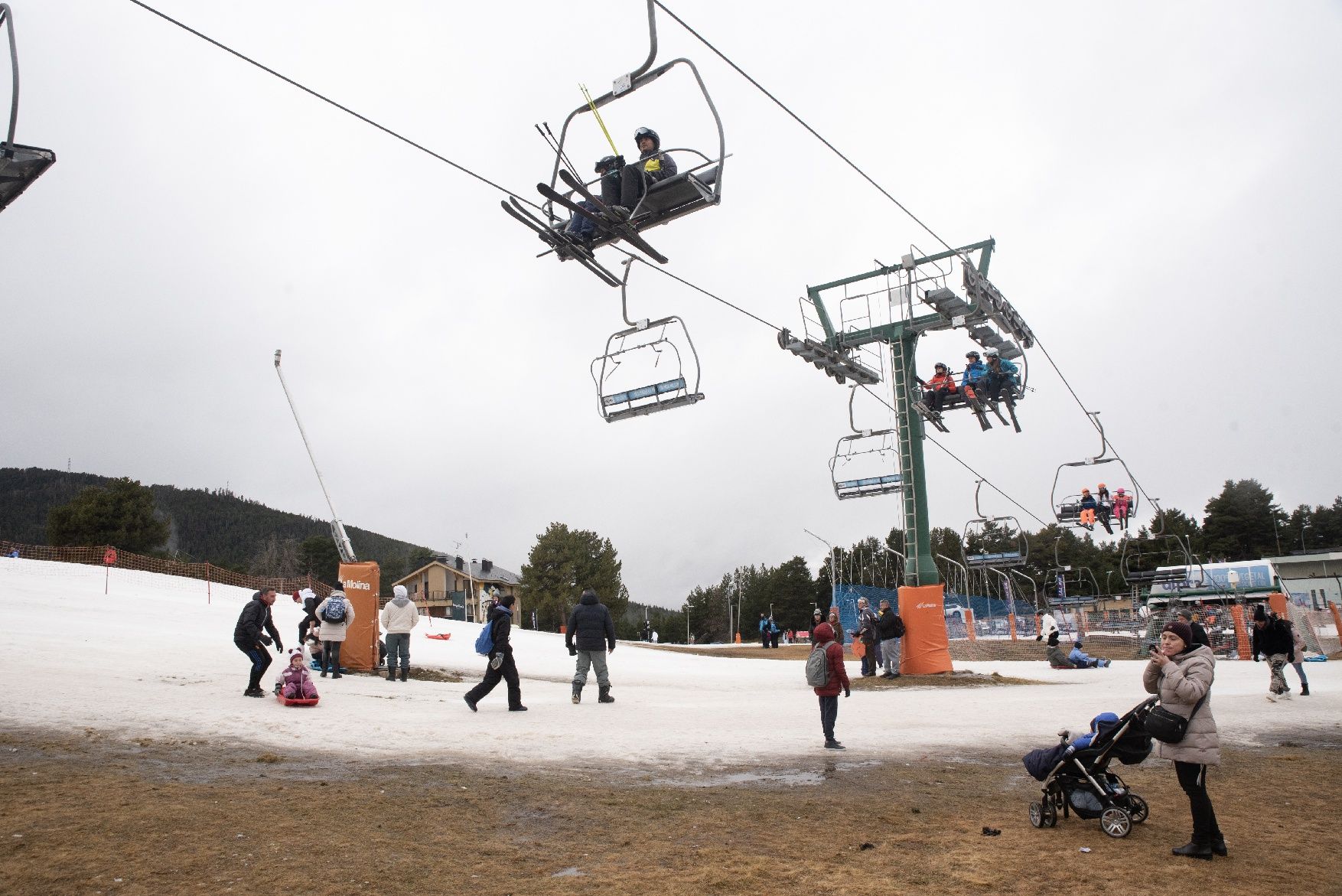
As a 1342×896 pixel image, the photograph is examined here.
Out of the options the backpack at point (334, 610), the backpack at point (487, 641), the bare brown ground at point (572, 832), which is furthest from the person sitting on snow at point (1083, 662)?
the backpack at point (334, 610)

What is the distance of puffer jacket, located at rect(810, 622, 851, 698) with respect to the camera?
9422 mm

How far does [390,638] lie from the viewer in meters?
14.9

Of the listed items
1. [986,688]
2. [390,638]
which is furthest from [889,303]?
[390,638]

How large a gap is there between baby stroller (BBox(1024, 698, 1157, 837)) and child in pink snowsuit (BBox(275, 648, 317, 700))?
28.5ft

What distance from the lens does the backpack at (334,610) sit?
550 inches

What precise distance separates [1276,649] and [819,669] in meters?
9.59

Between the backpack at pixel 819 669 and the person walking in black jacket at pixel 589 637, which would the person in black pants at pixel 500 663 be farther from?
the backpack at pixel 819 669

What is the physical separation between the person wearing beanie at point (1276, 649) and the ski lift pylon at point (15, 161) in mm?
16924

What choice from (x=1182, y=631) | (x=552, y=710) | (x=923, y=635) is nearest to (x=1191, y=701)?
(x=1182, y=631)

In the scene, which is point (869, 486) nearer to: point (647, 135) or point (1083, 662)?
point (1083, 662)

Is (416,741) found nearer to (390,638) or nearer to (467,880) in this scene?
(467,880)

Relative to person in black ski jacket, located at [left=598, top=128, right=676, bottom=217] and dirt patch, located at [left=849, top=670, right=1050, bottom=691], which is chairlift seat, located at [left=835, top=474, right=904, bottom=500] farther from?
person in black ski jacket, located at [left=598, top=128, right=676, bottom=217]

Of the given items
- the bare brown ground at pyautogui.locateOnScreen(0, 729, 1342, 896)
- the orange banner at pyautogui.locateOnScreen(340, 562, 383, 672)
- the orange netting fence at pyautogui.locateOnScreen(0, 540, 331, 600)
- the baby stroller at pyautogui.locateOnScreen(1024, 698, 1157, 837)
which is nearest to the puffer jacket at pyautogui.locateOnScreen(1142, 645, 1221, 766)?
A: the baby stroller at pyautogui.locateOnScreen(1024, 698, 1157, 837)

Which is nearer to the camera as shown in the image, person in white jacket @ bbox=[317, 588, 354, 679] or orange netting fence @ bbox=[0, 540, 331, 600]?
person in white jacket @ bbox=[317, 588, 354, 679]
